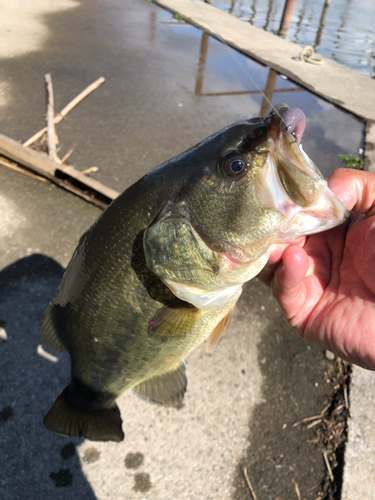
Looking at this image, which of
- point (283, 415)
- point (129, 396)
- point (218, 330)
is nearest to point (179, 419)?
point (129, 396)

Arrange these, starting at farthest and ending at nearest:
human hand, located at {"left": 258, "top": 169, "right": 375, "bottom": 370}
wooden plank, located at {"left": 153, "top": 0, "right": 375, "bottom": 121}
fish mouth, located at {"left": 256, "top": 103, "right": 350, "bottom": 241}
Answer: wooden plank, located at {"left": 153, "top": 0, "right": 375, "bottom": 121}
human hand, located at {"left": 258, "top": 169, "right": 375, "bottom": 370}
fish mouth, located at {"left": 256, "top": 103, "right": 350, "bottom": 241}

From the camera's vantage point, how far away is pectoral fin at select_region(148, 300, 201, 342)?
1627 millimetres

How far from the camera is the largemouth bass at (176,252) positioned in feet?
4.46

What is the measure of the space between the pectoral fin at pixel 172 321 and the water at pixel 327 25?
10.8m

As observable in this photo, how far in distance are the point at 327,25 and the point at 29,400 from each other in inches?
716

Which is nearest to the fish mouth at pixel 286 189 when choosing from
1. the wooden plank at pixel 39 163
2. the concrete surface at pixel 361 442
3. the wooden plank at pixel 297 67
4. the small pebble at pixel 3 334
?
the concrete surface at pixel 361 442

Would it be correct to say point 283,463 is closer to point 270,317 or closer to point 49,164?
point 270,317

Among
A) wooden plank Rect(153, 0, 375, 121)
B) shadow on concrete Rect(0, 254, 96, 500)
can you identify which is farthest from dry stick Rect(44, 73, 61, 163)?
wooden plank Rect(153, 0, 375, 121)

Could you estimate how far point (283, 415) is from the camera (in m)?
2.62

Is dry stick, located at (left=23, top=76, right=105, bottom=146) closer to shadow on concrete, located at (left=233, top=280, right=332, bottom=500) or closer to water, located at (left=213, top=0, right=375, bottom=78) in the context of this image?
shadow on concrete, located at (left=233, top=280, right=332, bottom=500)

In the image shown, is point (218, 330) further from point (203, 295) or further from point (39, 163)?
point (39, 163)

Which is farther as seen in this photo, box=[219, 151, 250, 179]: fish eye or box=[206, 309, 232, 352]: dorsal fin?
box=[206, 309, 232, 352]: dorsal fin

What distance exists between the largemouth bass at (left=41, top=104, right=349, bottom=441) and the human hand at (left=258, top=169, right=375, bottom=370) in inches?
13.3

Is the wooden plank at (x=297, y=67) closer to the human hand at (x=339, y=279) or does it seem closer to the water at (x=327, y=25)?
the water at (x=327, y=25)
